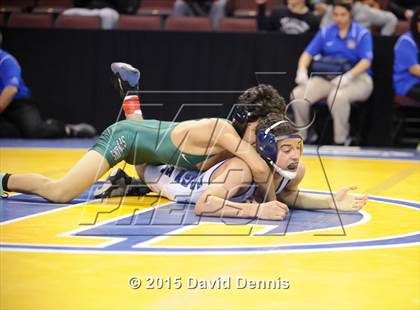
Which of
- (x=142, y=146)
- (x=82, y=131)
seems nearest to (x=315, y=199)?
(x=142, y=146)

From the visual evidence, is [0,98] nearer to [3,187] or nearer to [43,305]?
[3,187]

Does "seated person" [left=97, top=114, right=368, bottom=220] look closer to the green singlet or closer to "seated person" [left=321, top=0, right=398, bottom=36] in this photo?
the green singlet

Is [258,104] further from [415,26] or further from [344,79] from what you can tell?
[415,26]

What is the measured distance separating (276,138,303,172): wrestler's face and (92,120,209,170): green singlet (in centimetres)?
58

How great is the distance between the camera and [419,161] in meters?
9.16

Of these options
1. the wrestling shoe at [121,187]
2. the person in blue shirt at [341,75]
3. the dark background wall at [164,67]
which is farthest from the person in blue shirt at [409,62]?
the wrestling shoe at [121,187]

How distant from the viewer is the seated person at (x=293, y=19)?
11.0 meters

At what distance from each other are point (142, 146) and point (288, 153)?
103 cm

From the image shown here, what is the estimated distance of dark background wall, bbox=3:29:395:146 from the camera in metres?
10.8

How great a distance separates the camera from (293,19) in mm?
10984

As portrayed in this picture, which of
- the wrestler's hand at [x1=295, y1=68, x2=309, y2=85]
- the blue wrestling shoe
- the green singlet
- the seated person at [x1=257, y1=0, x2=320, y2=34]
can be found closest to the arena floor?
the green singlet

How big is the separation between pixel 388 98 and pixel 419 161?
1804 millimetres

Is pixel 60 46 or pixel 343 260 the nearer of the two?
pixel 343 260

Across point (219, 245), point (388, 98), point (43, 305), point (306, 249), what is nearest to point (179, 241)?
point (219, 245)
